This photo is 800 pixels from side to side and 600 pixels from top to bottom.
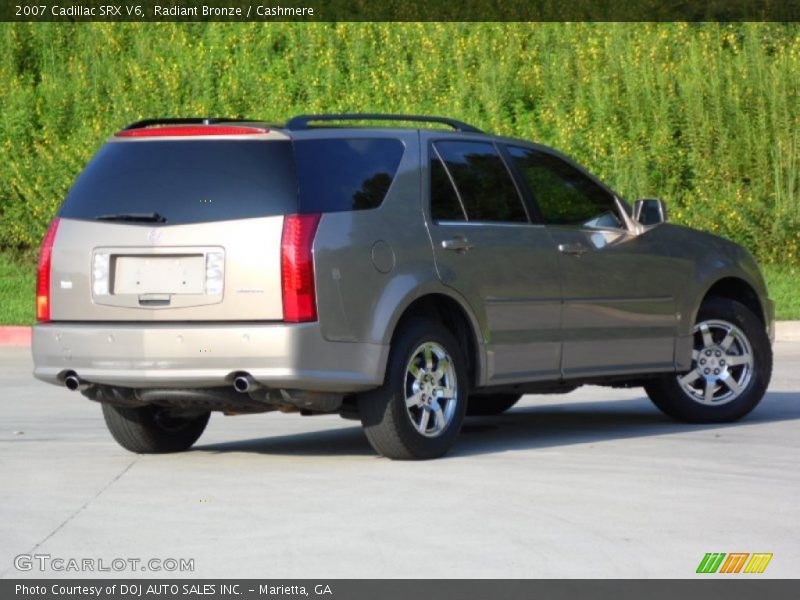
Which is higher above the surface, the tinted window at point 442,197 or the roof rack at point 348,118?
the roof rack at point 348,118

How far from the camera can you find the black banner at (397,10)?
30.3 metres

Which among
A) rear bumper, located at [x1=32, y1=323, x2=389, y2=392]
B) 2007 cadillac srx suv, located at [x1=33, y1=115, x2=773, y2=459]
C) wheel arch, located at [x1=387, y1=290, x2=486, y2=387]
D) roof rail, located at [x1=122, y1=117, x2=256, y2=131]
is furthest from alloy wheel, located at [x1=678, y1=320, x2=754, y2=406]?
roof rail, located at [x1=122, y1=117, x2=256, y2=131]

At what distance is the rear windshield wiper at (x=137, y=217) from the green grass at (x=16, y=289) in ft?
36.6

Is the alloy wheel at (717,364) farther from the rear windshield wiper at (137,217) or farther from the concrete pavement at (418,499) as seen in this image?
the rear windshield wiper at (137,217)

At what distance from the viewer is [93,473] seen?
29.6ft

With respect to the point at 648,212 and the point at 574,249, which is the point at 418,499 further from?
the point at 648,212

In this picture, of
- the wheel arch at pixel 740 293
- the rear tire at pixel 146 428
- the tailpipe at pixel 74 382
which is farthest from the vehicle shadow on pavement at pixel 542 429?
the tailpipe at pixel 74 382

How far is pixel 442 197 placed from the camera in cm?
963

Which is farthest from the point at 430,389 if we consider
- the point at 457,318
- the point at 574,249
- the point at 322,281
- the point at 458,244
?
the point at 574,249

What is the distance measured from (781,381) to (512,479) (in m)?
6.47

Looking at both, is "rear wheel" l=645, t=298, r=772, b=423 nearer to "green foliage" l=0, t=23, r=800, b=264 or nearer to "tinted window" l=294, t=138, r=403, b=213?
"tinted window" l=294, t=138, r=403, b=213

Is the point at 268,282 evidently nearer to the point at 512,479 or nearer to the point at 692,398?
the point at 512,479
